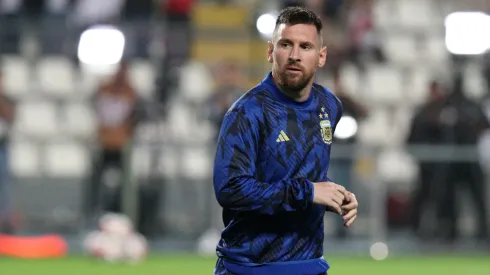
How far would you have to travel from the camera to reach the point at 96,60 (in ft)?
52.2

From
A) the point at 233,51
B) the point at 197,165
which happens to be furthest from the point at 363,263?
the point at 233,51

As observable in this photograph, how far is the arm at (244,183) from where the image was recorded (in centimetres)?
458

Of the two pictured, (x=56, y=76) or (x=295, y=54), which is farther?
(x=56, y=76)

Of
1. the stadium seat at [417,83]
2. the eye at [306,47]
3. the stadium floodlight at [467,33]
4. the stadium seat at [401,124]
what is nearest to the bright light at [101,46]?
the stadium seat at [401,124]

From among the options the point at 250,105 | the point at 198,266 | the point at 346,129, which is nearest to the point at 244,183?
the point at 250,105

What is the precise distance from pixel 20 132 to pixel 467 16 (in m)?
6.86

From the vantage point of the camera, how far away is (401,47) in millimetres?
17438

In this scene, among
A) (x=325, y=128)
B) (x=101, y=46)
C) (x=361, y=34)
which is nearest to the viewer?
(x=325, y=128)

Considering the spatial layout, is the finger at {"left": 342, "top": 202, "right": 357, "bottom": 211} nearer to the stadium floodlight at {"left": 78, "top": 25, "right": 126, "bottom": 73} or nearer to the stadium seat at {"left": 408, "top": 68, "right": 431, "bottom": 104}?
the stadium floodlight at {"left": 78, "top": 25, "right": 126, "bottom": 73}

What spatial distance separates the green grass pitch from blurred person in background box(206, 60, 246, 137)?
176 cm

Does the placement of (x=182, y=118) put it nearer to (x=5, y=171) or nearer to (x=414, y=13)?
(x=5, y=171)

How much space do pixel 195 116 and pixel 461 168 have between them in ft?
12.4

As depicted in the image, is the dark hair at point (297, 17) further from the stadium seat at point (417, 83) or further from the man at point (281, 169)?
the stadium seat at point (417, 83)

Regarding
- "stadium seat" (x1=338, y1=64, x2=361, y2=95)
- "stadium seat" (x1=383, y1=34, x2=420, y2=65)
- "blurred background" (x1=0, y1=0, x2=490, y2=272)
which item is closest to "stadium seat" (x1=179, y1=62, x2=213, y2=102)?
"blurred background" (x1=0, y1=0, x2=490, y2=272)
